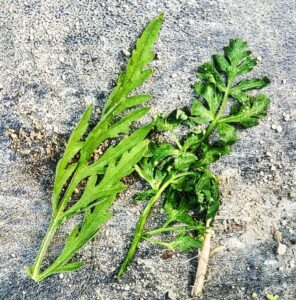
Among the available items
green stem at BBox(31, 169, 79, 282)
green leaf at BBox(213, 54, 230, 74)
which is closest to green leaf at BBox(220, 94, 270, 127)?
green leaf at BBox(213, 54, 230, 74)

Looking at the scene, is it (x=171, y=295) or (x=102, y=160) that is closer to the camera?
(x=102, y=160)

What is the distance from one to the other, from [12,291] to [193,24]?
1037mm

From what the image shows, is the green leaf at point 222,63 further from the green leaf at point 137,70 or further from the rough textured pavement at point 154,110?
the green leaf at point 137,70

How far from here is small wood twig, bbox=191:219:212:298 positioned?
5.64 feet

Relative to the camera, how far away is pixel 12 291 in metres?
1.74

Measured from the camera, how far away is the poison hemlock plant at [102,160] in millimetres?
1553

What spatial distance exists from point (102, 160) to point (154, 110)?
0.26 metres

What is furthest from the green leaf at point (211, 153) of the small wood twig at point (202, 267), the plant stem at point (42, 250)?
the plant stem at point (42, 250)

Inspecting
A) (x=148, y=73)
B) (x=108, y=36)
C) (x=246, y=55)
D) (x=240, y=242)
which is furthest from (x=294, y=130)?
(x=108, y=36)

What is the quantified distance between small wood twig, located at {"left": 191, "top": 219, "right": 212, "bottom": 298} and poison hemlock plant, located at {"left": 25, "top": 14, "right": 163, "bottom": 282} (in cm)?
35

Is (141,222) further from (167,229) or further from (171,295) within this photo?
(171,295)

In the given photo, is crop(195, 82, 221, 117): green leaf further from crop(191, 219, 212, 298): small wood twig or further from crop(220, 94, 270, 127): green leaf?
crop(191, 219, 212, 298): small wood twig

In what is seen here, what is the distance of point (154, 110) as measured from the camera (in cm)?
172

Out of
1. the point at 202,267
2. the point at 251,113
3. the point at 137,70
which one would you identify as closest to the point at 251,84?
the point at 251,113
